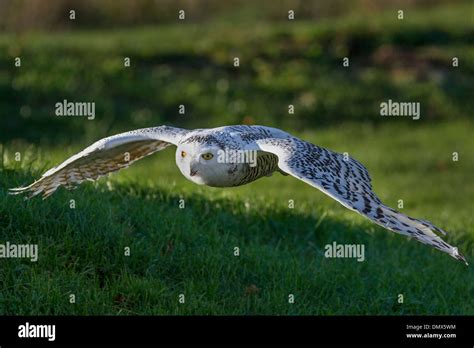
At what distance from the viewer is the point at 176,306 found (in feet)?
25.0

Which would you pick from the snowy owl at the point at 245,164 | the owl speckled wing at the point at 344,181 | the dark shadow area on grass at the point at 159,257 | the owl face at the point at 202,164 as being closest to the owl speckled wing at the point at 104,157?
the snowy owl at the point at 245,164

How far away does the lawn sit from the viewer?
26.0 ft

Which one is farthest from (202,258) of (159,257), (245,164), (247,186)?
(247,186)

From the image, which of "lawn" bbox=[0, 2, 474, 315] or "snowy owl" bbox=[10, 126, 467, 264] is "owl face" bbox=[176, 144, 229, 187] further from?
"lawn" bbox=[0, 2, 474, 315]

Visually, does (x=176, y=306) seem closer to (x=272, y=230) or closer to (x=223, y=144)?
(x=223, y=144)

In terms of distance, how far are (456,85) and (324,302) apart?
1255cm

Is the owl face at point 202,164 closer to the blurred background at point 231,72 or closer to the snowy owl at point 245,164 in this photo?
the snowy owl at point 245,164

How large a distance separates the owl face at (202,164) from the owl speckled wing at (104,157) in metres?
0.34

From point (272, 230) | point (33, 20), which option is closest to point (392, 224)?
point (272, 230)

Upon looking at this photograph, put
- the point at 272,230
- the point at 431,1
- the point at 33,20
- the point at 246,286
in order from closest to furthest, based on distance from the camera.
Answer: the point at 246,286 < the point at 272,230 < the point at 33,20 < the point at 431,1

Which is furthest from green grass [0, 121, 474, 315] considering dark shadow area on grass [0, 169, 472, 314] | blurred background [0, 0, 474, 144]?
blurred background [0, 0, 474, 144]

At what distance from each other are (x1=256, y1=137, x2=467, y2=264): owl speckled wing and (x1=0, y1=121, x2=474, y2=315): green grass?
1090 millimetres

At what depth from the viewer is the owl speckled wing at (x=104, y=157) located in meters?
7.87
